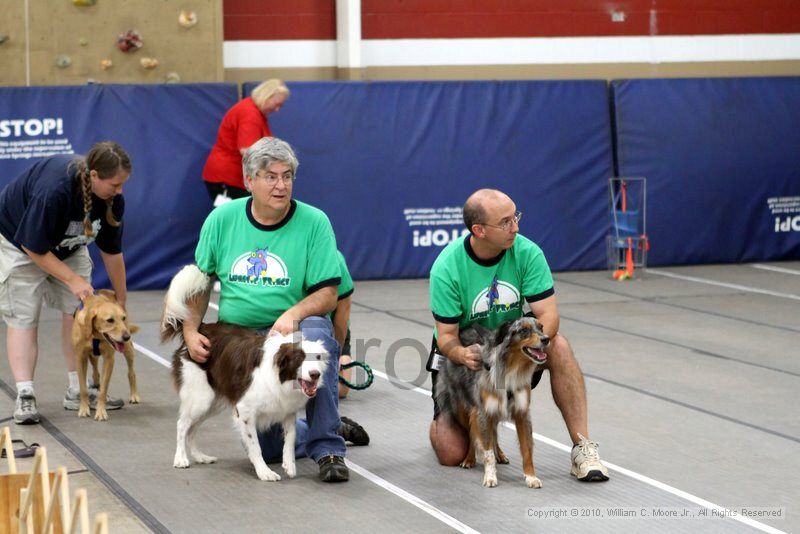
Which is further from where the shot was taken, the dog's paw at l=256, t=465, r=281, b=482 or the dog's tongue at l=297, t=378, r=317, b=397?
the dog's paw at l=256, t=465, r=281, b=482

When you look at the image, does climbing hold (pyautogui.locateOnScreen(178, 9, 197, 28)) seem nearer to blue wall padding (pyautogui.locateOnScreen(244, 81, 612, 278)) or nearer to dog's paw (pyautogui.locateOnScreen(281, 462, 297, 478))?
blue wall padding (pyautogui.locateOnScreen(244, 81, 612, 278))

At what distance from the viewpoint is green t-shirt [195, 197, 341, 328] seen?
4836mm

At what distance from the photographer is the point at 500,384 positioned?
14.9 ft

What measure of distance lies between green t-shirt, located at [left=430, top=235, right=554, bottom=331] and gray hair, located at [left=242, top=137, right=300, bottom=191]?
0.71 meters

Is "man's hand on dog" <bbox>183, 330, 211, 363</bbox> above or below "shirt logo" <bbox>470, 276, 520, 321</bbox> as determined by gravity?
below

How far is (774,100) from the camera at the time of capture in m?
10.8

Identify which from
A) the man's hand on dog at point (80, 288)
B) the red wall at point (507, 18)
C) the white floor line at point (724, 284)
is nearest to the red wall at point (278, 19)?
the red wall at point (507, 18)

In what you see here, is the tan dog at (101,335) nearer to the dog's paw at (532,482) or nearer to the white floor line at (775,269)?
the dog's paw at (532,482)

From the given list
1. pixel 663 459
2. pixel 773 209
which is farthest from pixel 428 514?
pixel 773 209

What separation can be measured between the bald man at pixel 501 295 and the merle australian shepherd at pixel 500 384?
85 mm

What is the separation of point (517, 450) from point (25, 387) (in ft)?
7.48

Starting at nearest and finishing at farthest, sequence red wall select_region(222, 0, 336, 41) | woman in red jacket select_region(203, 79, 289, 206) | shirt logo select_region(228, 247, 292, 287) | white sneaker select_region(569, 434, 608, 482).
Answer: white sneaker select_region(569, 434, 608, 482) < shirt logo select_region(228, 247, 292, 287) < woman in red jacket select_region(203, 79, 289, 206) < red wall select_region(222, 0, 336, 41)

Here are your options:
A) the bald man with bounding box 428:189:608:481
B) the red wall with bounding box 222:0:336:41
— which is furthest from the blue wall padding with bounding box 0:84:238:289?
the bald man with bounding box 428:189:608:481

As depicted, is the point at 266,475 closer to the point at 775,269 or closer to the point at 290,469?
the point at 290,469
